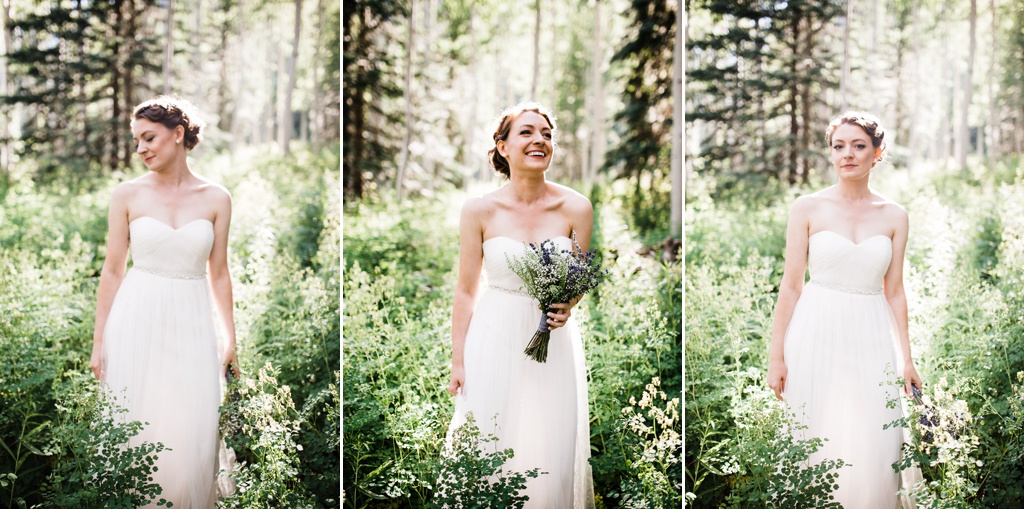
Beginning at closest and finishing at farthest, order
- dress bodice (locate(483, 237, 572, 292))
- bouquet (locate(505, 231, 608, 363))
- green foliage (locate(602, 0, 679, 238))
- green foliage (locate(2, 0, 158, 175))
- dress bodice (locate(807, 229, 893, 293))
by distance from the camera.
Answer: bouquet (locate(505, 231, 608, 363)), dress bodice (locate(483, 237, 572, 292)), dress bodice (locate(807, 229, 893, 293)), green foliage (locate(2, 0, 158, 175)), green foliage (locate(602, 0, 679, 238))

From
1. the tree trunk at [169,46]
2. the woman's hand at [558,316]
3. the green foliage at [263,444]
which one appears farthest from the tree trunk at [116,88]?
the woman's hand at [558,316]

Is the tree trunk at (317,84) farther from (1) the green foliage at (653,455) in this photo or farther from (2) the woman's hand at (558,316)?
(1) the green foliage at (653,455)

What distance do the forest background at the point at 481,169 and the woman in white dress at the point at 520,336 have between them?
34cm

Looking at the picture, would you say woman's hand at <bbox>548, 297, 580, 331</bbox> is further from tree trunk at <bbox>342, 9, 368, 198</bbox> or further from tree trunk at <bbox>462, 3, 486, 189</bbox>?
tree trunk at <bbox>342, 9, 368, 198</bbox>

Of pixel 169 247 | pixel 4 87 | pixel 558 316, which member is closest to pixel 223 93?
pixel 169 247

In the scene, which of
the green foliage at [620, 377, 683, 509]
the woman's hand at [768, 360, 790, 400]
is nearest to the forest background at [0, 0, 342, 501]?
the green foliage at [620, 377, 683, 509]

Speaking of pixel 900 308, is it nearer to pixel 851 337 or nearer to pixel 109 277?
pixel 851 337

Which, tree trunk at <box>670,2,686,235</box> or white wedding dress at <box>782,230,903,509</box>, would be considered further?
tree trunk at <box>670,2,686,235</box>

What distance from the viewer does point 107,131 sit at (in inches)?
166

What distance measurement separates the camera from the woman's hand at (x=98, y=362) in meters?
3.99

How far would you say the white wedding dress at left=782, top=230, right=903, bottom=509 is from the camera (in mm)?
3846

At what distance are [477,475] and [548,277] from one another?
982 mm

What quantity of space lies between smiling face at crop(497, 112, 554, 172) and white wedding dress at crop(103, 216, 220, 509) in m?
1.46

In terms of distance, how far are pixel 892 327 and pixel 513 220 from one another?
5.86 ft
